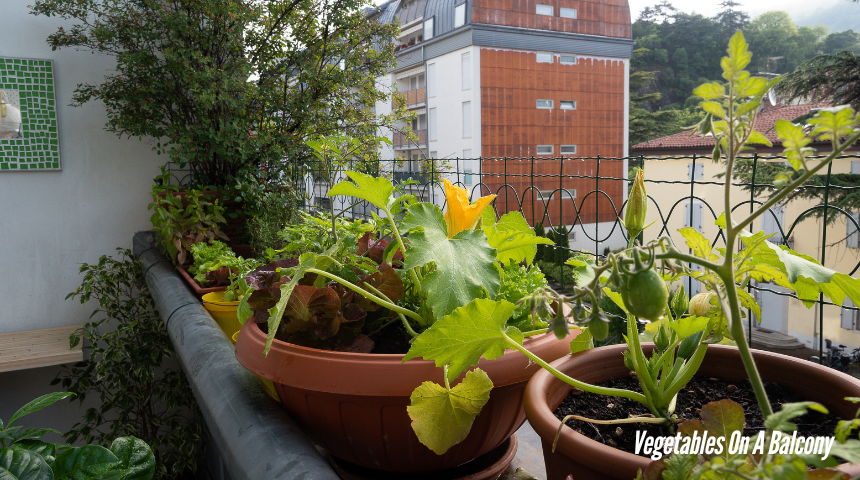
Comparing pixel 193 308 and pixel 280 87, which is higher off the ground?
pixel 280 87

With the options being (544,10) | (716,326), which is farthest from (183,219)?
(544,10)

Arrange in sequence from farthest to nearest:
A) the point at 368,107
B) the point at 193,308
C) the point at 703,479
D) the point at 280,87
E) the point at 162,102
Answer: the point at 368,107
the point at 280,87
the point at 162,102
the point at 193,308
the point at 703,479

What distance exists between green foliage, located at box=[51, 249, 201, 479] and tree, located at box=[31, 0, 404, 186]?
0.61m

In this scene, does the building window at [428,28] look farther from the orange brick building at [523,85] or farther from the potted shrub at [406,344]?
the potted shrub at [406,344]

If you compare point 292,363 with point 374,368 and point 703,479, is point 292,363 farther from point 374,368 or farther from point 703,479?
point 703,479

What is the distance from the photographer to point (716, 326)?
0.55 meters

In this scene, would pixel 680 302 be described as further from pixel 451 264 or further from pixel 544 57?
pixel 544 57

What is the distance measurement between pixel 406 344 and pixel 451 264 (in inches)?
9.3

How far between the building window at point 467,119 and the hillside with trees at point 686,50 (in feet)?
33.7

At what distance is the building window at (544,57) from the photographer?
19719 millimetres

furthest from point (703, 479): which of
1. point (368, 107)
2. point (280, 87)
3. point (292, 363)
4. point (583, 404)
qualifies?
point (368, 107)

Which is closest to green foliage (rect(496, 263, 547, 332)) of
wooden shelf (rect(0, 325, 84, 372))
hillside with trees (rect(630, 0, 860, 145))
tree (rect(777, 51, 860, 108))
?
wooden shelf (rect(0, 325, 84, 372))

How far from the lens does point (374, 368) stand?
633 millimetres

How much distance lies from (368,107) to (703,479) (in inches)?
114
